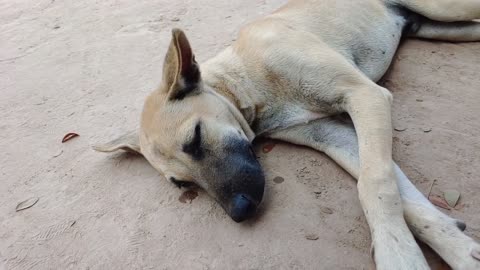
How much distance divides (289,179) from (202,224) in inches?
25.3

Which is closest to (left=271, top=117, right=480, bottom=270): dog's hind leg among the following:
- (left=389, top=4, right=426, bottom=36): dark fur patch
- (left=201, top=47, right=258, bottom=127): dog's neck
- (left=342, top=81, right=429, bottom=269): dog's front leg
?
(left=342, top=81, right=429, bottom=269): dog's front leg

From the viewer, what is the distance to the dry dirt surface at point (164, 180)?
2662mm

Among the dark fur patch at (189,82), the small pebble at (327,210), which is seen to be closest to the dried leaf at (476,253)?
the small pebble at (327,210)

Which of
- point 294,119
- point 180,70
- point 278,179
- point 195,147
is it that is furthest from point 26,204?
point 294,119

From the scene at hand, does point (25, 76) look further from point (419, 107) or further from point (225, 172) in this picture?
point (419, 107)

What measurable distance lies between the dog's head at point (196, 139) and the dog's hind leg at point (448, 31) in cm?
221

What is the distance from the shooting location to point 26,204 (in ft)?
11.3

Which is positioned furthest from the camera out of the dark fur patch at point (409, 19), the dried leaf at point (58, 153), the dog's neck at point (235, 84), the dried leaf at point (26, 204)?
the dark fur patch at point (409, 19)

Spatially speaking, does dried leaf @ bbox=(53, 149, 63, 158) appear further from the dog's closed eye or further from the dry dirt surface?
the dog's closed eye

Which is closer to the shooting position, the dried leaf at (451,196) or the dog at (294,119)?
the dog at (294,119)

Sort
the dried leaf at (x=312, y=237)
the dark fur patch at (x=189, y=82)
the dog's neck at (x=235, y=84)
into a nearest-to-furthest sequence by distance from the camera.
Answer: the dried leaf at (x=312, y=237)
the dark fur patch at (x=189, y=82)
the dog's neck at (x=235, y=84)

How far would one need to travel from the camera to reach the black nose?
2693 mm

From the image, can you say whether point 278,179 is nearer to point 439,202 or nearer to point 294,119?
point 294,119

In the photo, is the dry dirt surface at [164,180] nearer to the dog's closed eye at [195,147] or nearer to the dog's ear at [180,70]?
the dog's closed eye at [195,147]
